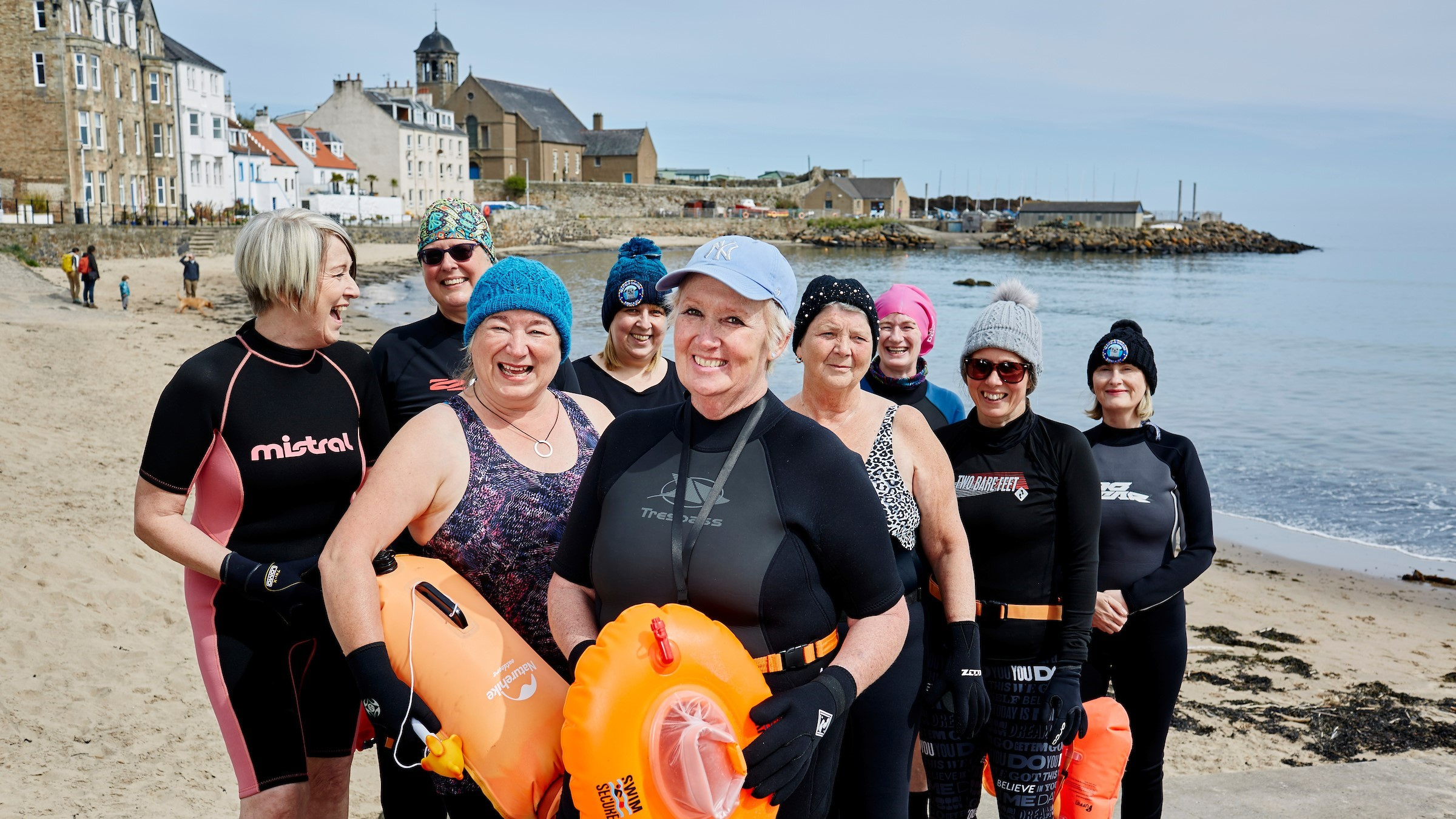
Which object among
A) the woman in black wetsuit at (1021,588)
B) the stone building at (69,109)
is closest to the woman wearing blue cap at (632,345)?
the woman in black wetsuit at (1021,588)

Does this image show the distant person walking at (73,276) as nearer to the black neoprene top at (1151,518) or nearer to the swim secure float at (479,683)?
the swim secure float at (479,683)

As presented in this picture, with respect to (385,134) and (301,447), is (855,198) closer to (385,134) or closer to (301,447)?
(385,134)

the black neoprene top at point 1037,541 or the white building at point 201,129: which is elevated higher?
the white building at point 201,129

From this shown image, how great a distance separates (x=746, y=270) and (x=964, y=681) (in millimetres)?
1632

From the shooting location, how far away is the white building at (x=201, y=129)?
43.9 metres

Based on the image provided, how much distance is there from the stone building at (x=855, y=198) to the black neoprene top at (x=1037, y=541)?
345 ft

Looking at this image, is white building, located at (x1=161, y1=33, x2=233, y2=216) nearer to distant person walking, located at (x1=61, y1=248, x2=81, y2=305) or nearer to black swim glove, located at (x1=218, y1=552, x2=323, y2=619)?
distant person walking, located at (x1=61, y1=248, x2=81, y2=305)

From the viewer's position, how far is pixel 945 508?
316 cm

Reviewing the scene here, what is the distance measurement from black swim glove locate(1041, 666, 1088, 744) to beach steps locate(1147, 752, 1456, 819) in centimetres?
115

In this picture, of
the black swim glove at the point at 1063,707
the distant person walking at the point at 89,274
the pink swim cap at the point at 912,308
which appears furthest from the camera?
the distant person walking at the point at 89,274

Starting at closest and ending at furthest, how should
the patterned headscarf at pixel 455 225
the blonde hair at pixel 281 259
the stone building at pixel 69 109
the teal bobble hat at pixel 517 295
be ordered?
the teal bobble hat at pixel 517 295
the blonde hair at pixel 281 259
the patterned headscarf at pixel 455 225
the stone building at pixel 69 109

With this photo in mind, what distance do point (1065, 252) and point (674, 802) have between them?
91851mm

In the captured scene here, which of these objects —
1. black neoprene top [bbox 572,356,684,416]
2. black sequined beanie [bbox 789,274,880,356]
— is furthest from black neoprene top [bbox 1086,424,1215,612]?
black neoprene top [bbox 572,356,684,416]

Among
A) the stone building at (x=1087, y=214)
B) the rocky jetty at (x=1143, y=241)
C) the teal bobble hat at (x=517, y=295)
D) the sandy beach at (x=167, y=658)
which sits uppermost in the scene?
the stone building at (x=1087, y=214)
